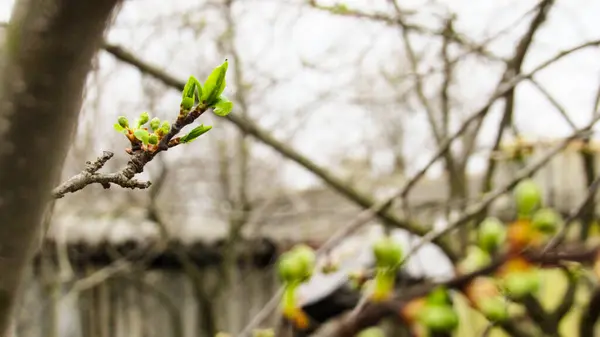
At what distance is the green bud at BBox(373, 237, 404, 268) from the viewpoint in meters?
0.88

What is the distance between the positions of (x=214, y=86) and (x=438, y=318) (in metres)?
0.60

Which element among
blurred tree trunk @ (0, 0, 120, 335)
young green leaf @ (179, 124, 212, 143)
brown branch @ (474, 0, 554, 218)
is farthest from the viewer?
brown branch @ (474, 0, 554, 218)

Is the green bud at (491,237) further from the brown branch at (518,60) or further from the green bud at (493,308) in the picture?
the brown branch at (518,60)

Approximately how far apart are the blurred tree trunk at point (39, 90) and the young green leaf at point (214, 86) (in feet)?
0.40

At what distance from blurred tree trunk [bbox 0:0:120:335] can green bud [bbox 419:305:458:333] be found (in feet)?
2.30

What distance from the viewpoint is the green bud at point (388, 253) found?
2.89ft

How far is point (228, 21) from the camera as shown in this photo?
8.94 ft

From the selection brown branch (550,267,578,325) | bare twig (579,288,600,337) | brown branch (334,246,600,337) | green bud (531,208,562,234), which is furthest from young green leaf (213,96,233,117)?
brown branch (550,267,578,325)

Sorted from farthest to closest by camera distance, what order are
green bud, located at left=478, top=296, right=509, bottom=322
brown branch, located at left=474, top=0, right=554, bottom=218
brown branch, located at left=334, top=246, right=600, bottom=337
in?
brown branch, located at left=474, top=0, right=554, bottom=218 → green bud, located at left=478, top=296, right=509, bottom=322 → brown branch, located at left=334, top=246, right=600, bottom=337

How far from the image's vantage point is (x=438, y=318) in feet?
2.78

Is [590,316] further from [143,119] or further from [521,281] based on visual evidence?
[143,119]

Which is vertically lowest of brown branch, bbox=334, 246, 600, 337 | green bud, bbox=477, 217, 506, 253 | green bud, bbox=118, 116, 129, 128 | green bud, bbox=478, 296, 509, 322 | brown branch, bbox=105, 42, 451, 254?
green bud, bbox=478, 296, 509, 322

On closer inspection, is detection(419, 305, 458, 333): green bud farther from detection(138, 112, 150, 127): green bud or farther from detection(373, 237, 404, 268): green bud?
detection(138, 112, 150, 127): green bud

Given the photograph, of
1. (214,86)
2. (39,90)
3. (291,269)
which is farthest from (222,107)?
(291,269)
